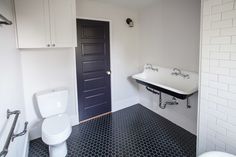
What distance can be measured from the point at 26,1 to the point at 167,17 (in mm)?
2267

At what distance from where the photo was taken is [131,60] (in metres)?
3.74

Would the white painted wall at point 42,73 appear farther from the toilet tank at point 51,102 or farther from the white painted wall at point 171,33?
the white painted wall at point 171,33

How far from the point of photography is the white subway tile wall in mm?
1515

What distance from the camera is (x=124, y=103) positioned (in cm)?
378

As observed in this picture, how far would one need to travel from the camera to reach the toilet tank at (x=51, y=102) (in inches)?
94.7

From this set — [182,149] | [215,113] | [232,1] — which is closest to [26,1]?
[232,1]

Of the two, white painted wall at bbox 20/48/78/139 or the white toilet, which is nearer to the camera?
the white toilet

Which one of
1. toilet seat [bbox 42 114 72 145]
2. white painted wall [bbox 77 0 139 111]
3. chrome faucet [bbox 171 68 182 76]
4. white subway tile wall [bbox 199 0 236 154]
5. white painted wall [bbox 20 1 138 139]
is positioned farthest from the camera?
white painted wall [bbox 77 0 139 111]

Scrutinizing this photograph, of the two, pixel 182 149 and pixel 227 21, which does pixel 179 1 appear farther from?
pixel 182 149

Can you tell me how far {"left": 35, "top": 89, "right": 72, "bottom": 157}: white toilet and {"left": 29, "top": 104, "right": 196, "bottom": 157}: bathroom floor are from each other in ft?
0.80

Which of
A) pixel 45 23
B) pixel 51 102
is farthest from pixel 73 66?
pixel 45 23

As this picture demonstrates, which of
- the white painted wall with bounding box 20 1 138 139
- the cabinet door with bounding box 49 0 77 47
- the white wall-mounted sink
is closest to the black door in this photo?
the white painted wall with bounding box 20 1 138 139

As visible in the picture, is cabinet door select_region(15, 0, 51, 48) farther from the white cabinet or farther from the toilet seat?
the toilet seat

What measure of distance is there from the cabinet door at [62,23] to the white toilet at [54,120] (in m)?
0.79
